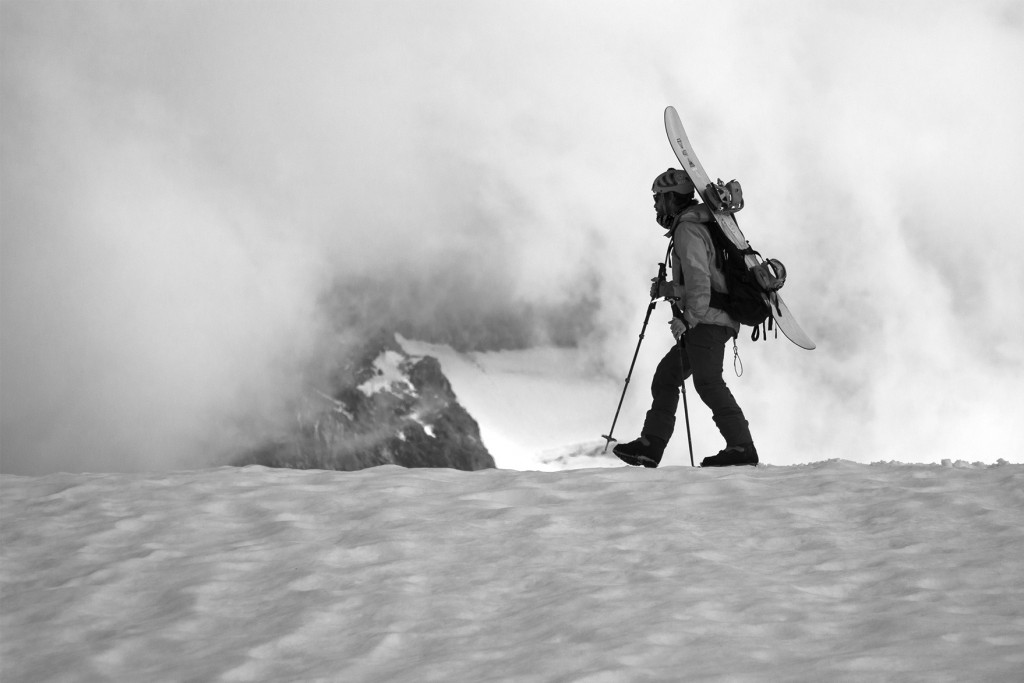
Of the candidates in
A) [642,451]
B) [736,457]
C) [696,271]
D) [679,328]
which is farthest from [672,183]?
[736,457]

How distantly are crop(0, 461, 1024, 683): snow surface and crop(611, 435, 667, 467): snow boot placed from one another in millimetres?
2495

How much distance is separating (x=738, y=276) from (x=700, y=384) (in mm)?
1145

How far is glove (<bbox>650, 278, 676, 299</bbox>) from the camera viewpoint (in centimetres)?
1137

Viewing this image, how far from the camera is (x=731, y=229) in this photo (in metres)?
11.2

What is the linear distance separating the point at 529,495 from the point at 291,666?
9.01 ft

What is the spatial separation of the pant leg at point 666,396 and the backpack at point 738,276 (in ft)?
2.31

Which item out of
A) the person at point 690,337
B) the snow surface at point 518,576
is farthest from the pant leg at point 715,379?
the snow surface at point 518,576

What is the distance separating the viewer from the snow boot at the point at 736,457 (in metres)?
10.3

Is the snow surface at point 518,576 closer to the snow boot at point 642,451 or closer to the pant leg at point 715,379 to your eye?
the pant leg at point 715,379

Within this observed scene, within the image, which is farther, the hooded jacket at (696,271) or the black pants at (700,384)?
the hooded jacket at (696,271)

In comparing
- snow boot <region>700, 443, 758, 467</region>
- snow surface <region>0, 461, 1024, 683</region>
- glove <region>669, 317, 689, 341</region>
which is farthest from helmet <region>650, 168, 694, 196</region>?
snow surface <region>0, 461, 1024, 683</region>

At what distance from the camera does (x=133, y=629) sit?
590cm

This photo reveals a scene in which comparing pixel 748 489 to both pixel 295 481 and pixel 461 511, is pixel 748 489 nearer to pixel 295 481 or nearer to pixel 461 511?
pixel 461 511

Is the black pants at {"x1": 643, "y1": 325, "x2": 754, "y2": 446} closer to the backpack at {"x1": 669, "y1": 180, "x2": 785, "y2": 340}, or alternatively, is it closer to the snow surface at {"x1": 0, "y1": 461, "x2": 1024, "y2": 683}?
the backpack at {"x1": 669, "y1": 180, "x2": 785, "y2": 340}
